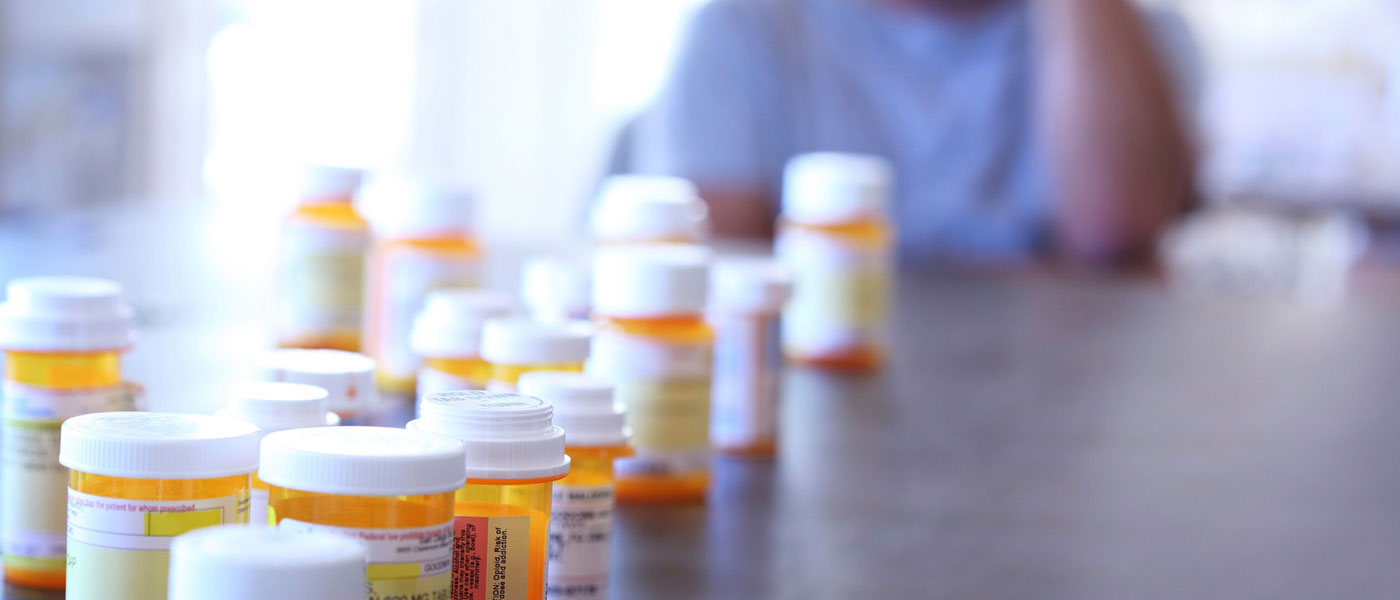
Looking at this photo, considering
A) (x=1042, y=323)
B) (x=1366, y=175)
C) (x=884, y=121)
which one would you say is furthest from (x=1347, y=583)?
(x=1366, y=175)

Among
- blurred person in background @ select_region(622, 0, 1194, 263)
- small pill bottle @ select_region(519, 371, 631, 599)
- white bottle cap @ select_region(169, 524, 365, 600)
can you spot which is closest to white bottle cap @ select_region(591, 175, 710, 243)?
small pill bottle @ select_region(519, 371, 631, 599)

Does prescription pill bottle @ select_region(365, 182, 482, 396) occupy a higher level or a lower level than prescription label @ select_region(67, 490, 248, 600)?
higher

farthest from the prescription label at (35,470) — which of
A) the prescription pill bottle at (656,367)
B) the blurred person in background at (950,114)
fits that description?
the blurred person in background at (950,114)

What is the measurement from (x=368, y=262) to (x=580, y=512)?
0.42 m

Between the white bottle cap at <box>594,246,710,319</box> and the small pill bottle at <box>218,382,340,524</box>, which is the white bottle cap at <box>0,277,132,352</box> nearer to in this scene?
the small pill bottle at <box>218,382,340,524</box>

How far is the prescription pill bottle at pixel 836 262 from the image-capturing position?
1.07 meters

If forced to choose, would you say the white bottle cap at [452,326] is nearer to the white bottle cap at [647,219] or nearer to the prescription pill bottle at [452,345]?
the prescription pill bottle at [452,345]

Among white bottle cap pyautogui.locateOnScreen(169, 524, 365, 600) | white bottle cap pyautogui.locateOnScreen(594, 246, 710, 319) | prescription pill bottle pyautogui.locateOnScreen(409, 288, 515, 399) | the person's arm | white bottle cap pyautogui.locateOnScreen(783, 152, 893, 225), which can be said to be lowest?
white bottle cap pyautogui.locateOnScreen(169, 524, 365, 600)

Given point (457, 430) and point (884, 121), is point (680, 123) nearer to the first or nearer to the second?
point (884, 121)

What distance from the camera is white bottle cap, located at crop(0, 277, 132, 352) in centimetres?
53

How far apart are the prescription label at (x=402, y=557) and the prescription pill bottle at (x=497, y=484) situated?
0.04m

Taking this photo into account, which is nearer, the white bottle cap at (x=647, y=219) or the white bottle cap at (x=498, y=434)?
the white bottle cap at (x=498, y=434)

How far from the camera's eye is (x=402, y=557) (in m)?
0.38

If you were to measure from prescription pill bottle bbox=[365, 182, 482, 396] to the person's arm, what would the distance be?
4.48 feet
